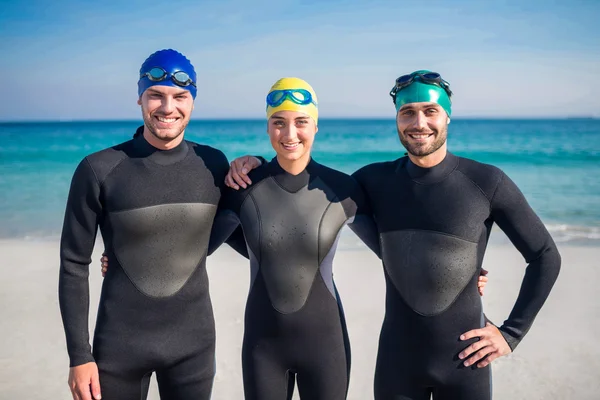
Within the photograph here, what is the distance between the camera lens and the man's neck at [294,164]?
2.95m

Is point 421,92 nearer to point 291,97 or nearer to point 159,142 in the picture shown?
point 291,97

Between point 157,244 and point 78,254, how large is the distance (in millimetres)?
392

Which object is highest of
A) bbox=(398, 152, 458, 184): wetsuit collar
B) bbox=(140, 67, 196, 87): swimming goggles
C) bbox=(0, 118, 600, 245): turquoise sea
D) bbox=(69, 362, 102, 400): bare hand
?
bbox=(0, 118, 600, 245): turquoise sea

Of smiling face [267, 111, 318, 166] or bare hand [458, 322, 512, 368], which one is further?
smiling face [267, 111, 318, 166]

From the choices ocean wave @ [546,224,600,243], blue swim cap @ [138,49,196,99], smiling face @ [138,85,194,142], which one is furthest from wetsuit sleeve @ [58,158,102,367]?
ocean wave @ [546,224,600,243]

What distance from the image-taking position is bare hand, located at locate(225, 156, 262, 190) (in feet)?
9.64

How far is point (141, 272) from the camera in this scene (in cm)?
276

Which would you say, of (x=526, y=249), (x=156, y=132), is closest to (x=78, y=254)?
(x=156, y=132)

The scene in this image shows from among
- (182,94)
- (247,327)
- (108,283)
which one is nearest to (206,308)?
(247,327)

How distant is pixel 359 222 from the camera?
9.75 ft

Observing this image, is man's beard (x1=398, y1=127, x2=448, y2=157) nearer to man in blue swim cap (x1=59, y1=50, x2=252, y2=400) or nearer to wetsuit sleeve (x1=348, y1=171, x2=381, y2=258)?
wetsuit sleeve (x1=348, y1=171, x2=381, y2=258)

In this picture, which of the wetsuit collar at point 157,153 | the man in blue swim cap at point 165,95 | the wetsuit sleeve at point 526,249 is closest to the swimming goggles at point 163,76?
the man in blue swim cap at point 165,95

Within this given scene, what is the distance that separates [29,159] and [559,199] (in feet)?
89.6

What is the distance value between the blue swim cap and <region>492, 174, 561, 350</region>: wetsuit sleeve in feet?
5.90
